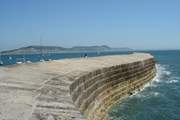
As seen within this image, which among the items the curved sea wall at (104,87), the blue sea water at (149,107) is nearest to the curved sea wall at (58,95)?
the curved sea wall at (104,87)

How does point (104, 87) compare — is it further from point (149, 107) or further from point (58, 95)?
point (58, 95)

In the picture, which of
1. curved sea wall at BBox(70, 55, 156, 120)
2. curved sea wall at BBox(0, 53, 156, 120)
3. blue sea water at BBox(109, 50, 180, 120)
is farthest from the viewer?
blue sea water at BBox(109, 50, 180, 120)

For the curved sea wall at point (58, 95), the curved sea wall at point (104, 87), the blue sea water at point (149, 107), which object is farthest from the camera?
the blue sea water at point (149, 107)

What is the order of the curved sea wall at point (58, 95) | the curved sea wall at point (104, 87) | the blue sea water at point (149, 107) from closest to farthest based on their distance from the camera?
the curved sea wall at point (58, 95) → the curved sea wall at point (104, 87) → the blue sea water at point (149, 107)

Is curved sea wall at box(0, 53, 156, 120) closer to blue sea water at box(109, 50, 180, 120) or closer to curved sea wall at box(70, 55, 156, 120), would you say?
curved sea wall at box(70, 55, 156, 120)

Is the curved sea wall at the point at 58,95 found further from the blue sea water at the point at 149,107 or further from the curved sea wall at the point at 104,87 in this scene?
the blue sea water at the point at 149,107

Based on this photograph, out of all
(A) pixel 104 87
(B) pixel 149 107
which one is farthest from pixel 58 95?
(B) pixel 149 107

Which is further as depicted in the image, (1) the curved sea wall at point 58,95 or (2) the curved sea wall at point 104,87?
(2) the curved sea wall at point 104,87

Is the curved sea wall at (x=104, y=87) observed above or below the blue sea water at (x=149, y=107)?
above

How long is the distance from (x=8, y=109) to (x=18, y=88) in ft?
9.45

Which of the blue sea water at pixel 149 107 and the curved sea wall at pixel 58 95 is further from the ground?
the curved sea wall at pixel 58 95

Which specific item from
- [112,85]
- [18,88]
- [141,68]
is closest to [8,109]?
[18,88]

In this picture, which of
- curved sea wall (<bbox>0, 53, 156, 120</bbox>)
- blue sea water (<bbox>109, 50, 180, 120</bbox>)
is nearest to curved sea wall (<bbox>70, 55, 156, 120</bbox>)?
curved sea wall (<bbox>0, 53, 156, 120</bbox>)

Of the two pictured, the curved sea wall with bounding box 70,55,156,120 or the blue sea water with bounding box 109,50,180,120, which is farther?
the blue sea water with bounding box 109,50,180,120
